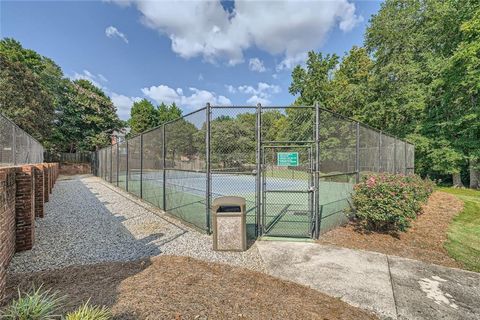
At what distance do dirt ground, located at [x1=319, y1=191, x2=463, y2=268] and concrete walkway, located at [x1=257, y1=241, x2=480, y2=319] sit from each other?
0.36 meters

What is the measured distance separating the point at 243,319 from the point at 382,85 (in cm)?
1977

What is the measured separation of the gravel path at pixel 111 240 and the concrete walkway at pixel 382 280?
0.62 m

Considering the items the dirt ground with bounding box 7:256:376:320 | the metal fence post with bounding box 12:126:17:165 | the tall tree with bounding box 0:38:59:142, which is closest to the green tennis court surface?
the dirt ground with bounding box 7:256:376:320

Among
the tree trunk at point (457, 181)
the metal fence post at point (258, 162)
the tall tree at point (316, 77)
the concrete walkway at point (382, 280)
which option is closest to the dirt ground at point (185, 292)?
the concrete walkway at point (382, 280)

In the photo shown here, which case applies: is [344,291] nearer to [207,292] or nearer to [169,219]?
[207,292]

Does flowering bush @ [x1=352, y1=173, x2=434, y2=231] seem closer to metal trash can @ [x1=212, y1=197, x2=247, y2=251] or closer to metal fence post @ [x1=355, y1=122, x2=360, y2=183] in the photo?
metal fence post @ [x1=355, y1=122, x2=360, y2=183]

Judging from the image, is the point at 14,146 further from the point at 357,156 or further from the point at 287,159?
the point at 357,156

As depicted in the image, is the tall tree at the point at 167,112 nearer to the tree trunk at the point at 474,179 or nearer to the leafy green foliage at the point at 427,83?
the leafy green foliage at the point at 427,83

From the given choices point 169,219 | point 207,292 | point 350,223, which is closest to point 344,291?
point 207,292

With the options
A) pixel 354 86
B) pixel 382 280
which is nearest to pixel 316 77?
pixel 354 86

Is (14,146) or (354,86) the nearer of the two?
(14,146)

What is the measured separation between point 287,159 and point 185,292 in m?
3.20

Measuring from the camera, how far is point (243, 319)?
2.39 meters

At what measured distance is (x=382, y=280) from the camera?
11.2 feet
